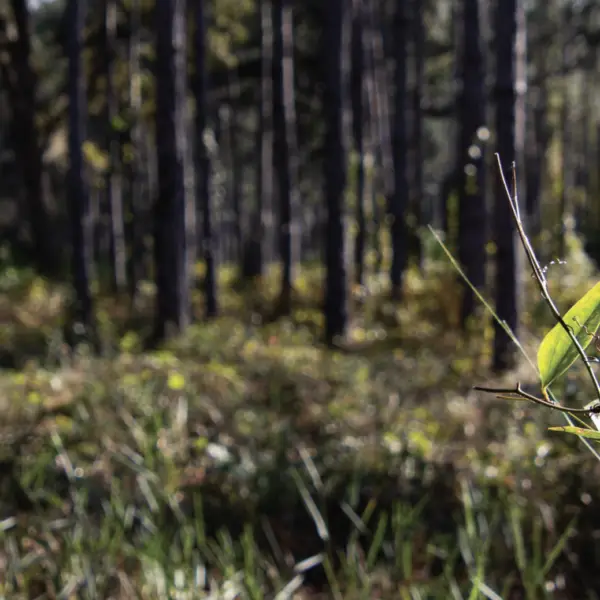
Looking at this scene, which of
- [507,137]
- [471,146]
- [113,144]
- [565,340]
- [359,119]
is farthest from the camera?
[113,144]

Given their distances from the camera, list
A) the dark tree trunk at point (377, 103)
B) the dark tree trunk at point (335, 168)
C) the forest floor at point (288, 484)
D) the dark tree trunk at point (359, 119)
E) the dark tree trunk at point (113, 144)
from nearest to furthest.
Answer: the forest floor at point (288, 484)
the dark tree trunk at point (335, 168)
the dark tree trunk at point (359, 119)
the dark tree trunk at point (377, 103)
the dark tree trunk at point (113, 144)

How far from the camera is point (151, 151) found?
23.5m

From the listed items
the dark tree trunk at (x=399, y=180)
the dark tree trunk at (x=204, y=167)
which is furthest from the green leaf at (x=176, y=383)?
the dark tree trunk at (x=399, y=180)

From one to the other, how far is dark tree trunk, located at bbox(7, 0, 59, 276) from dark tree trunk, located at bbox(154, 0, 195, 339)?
717 cm

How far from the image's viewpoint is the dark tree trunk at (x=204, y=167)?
45.0ft

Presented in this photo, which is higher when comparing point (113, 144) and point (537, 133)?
point (113, 144)

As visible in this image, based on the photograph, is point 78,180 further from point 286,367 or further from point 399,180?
point 286,367

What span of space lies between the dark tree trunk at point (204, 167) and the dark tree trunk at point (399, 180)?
303 cm

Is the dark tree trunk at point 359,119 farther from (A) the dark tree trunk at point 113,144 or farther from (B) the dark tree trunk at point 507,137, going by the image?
(B) the dark tree trunk at point 507,137

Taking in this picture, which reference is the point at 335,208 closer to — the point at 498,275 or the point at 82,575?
the point at 498,275

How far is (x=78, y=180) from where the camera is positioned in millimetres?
11945

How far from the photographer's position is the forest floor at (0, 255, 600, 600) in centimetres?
349

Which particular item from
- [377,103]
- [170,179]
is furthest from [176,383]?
[377,103]

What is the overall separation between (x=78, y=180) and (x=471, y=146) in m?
6.14
